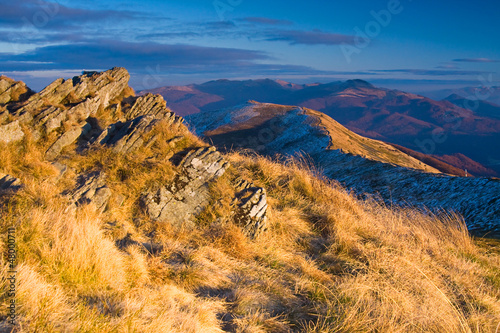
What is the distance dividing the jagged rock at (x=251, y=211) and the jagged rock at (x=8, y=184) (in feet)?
12.0

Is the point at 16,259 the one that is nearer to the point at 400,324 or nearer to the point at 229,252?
the point at 229,252

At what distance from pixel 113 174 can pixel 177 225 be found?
1.67 m

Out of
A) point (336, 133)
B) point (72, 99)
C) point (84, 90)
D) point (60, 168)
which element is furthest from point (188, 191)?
point (336, 133)

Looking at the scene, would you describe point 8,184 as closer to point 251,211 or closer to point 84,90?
point 251,211

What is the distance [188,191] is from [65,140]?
9.53 feet

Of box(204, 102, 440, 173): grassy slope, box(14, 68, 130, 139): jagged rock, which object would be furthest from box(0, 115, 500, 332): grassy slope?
box(204, 102, 440, 173): grassy slope

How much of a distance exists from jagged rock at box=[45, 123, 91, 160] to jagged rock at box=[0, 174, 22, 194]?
133cm

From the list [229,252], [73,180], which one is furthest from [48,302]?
[73,180]

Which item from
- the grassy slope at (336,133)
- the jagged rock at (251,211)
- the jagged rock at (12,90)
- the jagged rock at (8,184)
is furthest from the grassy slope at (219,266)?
the grassy slope at (336,133)

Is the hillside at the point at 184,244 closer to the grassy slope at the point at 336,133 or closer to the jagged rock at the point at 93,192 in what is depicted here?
the jagged rock at the point at 93,192

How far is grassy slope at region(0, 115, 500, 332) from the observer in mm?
3232

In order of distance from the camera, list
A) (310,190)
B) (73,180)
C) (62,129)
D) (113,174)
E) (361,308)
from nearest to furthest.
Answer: (361,308) → (73,180) → (113,174) → (62,129) → (310,190)

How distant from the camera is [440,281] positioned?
4.92 m

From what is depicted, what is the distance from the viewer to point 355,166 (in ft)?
57.3
